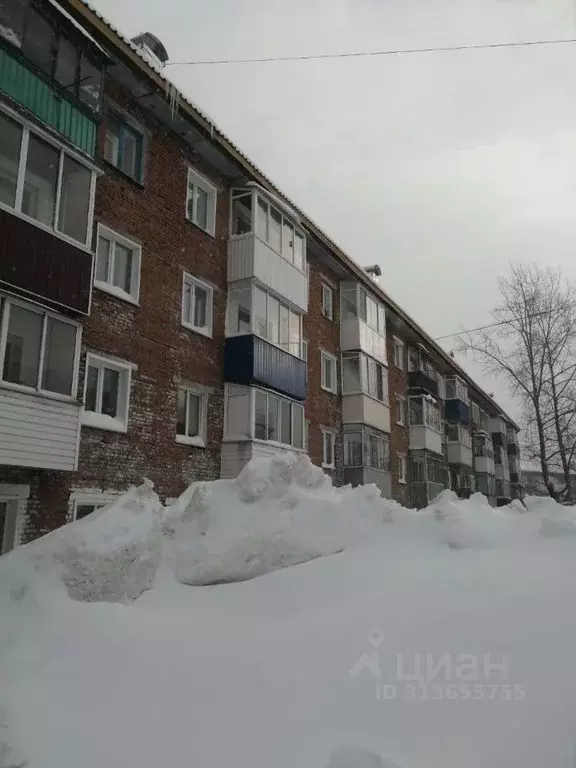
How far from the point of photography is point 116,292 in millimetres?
11258

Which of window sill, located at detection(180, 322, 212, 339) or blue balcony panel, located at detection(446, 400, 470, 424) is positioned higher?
blue balcony panel, located at detection(446, 400, 470, 424)

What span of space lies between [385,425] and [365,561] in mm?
15163

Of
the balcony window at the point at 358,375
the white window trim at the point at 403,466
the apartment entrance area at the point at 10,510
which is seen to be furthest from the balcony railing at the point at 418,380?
the apartment entrance area at the point at 10,510

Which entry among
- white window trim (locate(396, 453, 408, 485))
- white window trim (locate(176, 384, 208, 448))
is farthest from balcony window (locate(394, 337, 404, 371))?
white window trim (locate(176, 384, 208, 448))

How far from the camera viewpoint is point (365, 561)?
666 centimetres

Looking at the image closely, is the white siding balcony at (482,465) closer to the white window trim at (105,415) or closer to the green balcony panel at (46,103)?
the white window trim at (105,415)

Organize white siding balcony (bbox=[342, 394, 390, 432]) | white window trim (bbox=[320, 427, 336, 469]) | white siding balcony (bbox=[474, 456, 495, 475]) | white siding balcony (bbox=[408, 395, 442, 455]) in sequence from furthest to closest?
white siding balcony (bbox=[474, 456, 495, 475]) < white siding balcony (bbox=[408, 395, 442, 455]) < white siding balcony (bbox=[342, 394, 390, 432]) < white window trim (bbox=[320, 427, 336, 469])

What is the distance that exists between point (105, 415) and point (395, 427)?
16.1 m

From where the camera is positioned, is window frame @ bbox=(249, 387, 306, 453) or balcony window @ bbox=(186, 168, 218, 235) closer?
window frame @ bbox=(249, 387, 306, 453)

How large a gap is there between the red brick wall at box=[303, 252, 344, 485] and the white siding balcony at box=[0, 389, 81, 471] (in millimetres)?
9530

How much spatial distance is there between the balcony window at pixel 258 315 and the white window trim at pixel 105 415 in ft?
11.5

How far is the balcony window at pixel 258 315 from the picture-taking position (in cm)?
1445

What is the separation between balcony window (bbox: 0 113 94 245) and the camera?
8.82m

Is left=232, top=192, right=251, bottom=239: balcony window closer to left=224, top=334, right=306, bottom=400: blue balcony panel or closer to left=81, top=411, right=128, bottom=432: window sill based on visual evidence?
left=224, top=334, right=306, bottom=400: blue balcony panel
